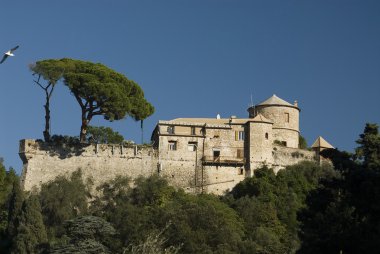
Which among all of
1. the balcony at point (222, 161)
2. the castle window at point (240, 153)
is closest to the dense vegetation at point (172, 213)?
the balcony at point (222, 161)

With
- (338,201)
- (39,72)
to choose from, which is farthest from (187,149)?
(338,201)

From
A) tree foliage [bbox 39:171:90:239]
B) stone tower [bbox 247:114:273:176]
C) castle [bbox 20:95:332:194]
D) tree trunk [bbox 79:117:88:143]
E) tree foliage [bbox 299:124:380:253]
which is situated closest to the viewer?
tree foliage [bbox 299:124:380:253]

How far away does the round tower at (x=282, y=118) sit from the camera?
66.9 meters

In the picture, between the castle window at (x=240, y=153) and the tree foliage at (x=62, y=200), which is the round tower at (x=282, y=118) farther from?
the tree foliage at (x=62, y=200)

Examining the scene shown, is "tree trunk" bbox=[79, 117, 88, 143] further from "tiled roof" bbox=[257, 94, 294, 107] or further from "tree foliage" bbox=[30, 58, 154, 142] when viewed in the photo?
"tiled roof" bbox=[257, 94, 294, 107]

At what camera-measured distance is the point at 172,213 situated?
56.1 m

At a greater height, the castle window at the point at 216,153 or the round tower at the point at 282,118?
the round tower at the point at 282,118

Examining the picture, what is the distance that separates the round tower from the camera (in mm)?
66938

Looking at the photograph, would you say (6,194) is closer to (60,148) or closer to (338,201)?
(60,148)

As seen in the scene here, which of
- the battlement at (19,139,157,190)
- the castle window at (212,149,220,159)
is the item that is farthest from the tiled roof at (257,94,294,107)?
the battlement at (19,139,157,190)

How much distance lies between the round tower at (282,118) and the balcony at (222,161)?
379 cm

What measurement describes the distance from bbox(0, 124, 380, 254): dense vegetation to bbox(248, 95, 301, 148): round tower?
2.96m

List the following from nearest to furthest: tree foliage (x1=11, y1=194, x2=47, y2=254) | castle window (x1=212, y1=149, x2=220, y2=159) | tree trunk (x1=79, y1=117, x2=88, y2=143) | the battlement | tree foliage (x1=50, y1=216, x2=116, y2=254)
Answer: tree foliage (x1=50, y1=216, x2=116, y2=254) → tree foliage (x1=11, y1=194, x2=47, y2=254) → the battlement → tree trunk (x1=79, y1=117, x2=88, y2=143) → castle window (x1=212, y1=149, x2=220, y2=159)

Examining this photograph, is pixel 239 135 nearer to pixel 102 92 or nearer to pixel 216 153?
pixel 216 153
